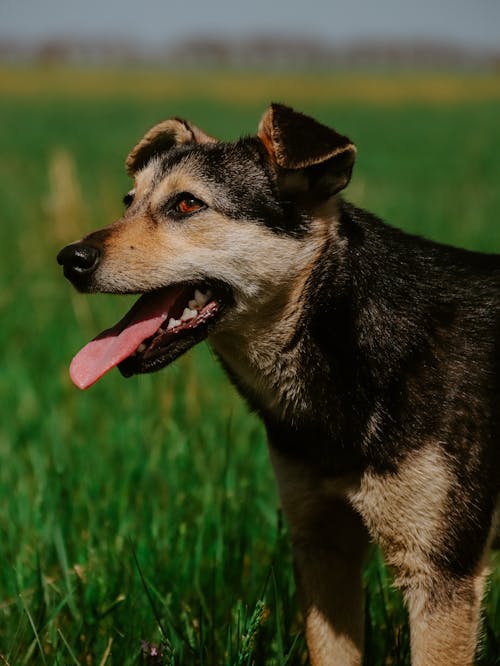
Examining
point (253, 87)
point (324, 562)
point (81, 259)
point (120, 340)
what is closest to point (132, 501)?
point (324, 562)

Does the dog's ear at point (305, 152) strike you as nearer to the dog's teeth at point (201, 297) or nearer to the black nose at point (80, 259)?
the dog's teeth at point (201, 297)

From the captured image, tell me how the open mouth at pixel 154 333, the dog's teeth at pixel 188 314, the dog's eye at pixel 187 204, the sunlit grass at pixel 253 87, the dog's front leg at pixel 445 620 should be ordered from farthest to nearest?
the sunlit grass at pixel 253 87 < the dog's eye at pixel 187 204 < the dog's teeth at pixel 188 314 < the open mouth at pixel 154 333 < the dog's front leg at pixel 445 620

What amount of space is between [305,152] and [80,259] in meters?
0.84

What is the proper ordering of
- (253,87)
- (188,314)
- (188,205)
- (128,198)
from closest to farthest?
(188,314), (188,205), (128,198), (253,87)

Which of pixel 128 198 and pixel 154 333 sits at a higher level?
pixel 128 198

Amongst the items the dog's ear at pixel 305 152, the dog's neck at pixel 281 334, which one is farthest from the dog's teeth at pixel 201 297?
the dog's ear at pixel 305 152

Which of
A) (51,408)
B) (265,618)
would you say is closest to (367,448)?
(265,618)

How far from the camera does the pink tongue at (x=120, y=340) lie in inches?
116

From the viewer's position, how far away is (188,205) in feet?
10.6

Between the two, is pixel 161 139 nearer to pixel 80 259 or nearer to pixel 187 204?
pixel 187 204

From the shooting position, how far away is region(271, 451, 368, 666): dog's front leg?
3.17 meters

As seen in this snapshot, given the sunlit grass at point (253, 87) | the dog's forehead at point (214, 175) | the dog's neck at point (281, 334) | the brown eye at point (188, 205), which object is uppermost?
the dog's forehead at point (214, 175)

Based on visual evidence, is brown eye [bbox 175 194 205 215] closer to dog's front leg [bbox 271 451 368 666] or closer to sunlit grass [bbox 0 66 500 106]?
dog's front leg [bbox 271 451 368 666]

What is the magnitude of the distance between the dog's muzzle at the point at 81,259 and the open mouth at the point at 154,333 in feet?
0.66
